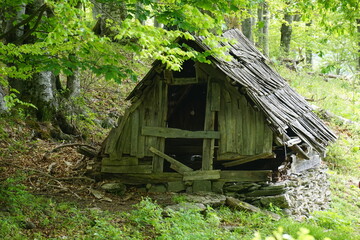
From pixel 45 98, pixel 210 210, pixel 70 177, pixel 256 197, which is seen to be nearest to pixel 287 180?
pixel 256 197

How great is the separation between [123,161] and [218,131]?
253 centimetres

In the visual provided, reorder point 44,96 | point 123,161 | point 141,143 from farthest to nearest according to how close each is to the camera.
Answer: point 44,96 → point 123,161 → point 141,143

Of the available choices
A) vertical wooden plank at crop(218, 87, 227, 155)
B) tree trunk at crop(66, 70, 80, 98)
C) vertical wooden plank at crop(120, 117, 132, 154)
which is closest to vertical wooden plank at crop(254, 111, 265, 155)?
vertical wooden plank at crop(218, 87, 227, 155)

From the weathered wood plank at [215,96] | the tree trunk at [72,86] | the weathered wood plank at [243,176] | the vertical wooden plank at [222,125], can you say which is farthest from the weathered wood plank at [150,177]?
the tree trunk at [72,86]

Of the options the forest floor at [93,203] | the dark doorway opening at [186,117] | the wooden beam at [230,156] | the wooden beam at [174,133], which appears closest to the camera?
the forest floor at [93,203]

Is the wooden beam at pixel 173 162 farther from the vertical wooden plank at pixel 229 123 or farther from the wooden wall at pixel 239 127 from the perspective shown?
the vertical wooden plank at pixel 229 123

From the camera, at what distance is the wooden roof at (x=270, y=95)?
31.7 ft

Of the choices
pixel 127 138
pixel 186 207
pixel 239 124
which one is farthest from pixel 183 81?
pixel 186 207

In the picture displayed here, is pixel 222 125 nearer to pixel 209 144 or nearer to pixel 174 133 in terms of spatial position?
pixel 209 144

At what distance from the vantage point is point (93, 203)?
30.6 feet

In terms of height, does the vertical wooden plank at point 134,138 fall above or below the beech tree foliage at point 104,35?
below

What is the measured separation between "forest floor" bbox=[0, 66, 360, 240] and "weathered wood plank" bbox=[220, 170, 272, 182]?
79 cm

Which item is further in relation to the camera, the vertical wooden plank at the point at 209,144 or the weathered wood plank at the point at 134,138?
the weathered wood plank at the point at 134,138

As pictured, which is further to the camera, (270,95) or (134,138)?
(270,95)
